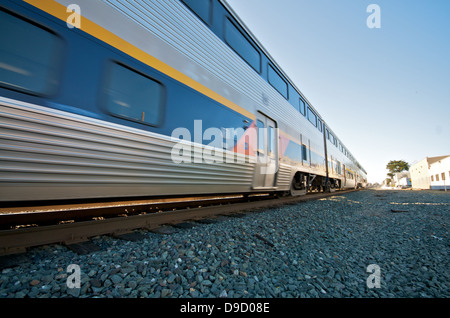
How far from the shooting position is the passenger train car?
1816 mm

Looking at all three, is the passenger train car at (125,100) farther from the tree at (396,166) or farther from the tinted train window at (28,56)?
the tree at (396,166)

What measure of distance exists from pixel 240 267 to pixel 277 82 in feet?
18.5

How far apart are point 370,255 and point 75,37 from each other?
363cm

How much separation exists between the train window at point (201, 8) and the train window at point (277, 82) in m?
2.57

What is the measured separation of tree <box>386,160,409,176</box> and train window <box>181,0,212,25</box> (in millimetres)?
100832

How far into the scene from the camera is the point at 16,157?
5.69 feet

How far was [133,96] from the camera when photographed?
8.56ft

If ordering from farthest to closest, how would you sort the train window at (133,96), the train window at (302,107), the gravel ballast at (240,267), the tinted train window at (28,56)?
1. the train window at (302,107)
2. the train window at (133,96)
3. the tinted train window at (28,56)
4. the gravel ballast at (240,267)

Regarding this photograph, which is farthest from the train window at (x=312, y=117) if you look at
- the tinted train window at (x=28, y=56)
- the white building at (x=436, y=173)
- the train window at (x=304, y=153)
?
the white building at (x=436, y=173)

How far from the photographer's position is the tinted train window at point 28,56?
1763 millimetres

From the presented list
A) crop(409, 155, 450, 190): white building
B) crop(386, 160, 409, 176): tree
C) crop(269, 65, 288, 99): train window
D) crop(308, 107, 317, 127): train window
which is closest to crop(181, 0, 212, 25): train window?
crop(269, 65, 288, 99): train window

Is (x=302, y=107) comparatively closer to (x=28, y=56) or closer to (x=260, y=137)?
(x=260, y=137)

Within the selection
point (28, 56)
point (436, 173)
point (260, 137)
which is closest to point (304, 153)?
point (260, 137)
